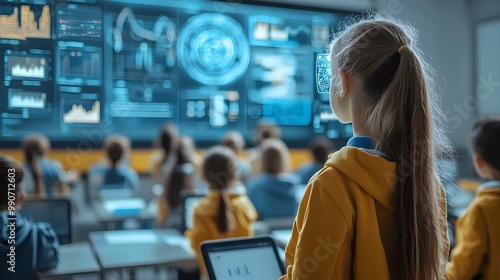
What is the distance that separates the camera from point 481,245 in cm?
186

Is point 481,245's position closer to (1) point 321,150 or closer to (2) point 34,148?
(1) point 321,150

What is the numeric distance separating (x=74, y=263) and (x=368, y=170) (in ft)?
5.43

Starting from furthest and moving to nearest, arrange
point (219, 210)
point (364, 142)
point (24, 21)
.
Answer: point (219, 210)
point (24, 21)
point (364, 142)

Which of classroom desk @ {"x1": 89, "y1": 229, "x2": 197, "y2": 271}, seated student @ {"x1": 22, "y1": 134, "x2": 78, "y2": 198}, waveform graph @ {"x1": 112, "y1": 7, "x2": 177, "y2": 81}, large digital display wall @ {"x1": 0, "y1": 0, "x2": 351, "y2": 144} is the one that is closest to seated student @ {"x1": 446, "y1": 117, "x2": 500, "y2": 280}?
classroom desk @ {"x1": 89, "y1": 229, "x2": 197, "y2": 271}

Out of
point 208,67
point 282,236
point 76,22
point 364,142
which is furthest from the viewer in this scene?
point 208,67

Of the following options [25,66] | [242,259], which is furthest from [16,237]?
[242,259]

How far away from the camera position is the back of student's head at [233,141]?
190 inches

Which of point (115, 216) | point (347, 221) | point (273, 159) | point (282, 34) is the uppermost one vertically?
point (282, 34)

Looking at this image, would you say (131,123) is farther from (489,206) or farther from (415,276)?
(415,276)

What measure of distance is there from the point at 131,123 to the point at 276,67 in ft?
4.63

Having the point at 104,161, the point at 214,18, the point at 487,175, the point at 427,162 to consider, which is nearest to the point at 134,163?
the point at 104,161

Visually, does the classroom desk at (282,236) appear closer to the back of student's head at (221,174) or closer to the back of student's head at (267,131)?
the back of student's head at (221,174)

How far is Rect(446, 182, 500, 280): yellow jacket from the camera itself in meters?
1.85

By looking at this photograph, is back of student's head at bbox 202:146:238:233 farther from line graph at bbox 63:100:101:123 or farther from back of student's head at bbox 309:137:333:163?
back of student's head at bbox 309:137:333:163
